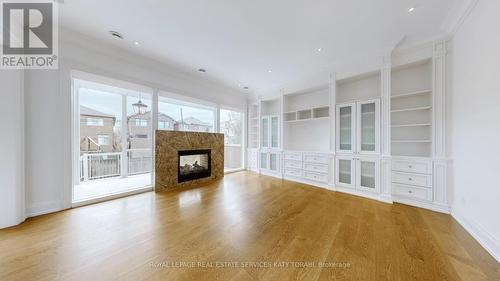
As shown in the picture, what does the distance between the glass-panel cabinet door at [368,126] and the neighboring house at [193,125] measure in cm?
412

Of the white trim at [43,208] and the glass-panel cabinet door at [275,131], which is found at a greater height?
the glass-panel cabinet door at [275,131]

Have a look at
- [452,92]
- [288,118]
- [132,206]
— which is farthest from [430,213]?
[132,206]

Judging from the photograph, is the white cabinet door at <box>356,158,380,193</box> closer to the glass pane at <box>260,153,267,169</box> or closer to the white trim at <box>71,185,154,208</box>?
the glass pane at <box>260,153,267,169</box>

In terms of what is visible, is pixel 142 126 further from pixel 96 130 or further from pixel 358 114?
pixel 358 114

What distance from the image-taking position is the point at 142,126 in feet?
15.4

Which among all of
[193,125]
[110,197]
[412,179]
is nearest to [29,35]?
[110,197]

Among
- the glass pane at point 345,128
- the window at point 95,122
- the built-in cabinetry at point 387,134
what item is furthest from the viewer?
the window at point 95,122

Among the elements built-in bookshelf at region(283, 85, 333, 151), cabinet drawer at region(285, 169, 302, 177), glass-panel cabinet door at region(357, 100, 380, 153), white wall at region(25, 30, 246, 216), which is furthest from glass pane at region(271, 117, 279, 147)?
white wall at region(25, 30, 246, 216)

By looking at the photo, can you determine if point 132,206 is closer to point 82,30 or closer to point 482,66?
point 82,30

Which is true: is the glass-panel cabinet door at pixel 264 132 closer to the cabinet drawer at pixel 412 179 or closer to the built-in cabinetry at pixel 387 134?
the built-in cabinetry at pixel 387 134

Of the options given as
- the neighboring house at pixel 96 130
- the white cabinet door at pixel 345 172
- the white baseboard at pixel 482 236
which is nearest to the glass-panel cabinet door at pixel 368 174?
the white cabinet door at pixel 345 172

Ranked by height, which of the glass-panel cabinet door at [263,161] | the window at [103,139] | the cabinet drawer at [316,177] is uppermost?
the window at [103,139]

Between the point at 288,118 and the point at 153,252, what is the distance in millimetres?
4694

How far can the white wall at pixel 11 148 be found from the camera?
2258 millimetres
